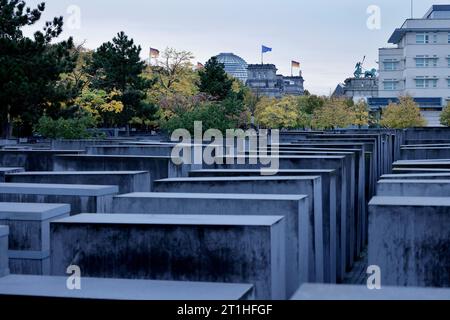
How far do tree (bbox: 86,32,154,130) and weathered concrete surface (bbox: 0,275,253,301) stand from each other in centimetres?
4850

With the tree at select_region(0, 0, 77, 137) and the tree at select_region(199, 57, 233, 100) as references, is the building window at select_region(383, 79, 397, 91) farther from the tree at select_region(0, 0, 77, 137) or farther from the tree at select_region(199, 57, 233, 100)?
the tree at select_region(0, 0, 77, 137)

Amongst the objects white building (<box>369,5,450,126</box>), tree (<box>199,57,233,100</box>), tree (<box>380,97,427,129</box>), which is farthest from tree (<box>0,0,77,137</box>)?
white building (<box>369,5,450,126</box>)

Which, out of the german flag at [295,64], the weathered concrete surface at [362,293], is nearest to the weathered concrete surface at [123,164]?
the weathered concrete surface at [362,293]

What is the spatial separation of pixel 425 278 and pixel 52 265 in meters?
4.11

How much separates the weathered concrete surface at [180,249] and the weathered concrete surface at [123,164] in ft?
25.4

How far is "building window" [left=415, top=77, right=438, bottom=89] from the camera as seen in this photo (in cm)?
9662

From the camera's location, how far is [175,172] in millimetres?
14883

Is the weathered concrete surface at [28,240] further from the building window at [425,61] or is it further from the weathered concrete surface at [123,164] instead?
the building window at [425,61]

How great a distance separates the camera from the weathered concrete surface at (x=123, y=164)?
49.1ft

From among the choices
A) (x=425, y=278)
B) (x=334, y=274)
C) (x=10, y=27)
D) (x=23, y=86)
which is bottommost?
(x=334, y=274)

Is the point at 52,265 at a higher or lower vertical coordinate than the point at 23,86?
lower

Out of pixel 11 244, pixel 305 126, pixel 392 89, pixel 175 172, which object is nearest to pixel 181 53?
pixel 305 126

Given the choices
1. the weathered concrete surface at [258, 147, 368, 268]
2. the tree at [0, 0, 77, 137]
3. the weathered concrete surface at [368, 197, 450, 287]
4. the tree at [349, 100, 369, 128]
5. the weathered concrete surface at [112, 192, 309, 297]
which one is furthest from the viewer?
the tree at [349, 100, 369, 128]
